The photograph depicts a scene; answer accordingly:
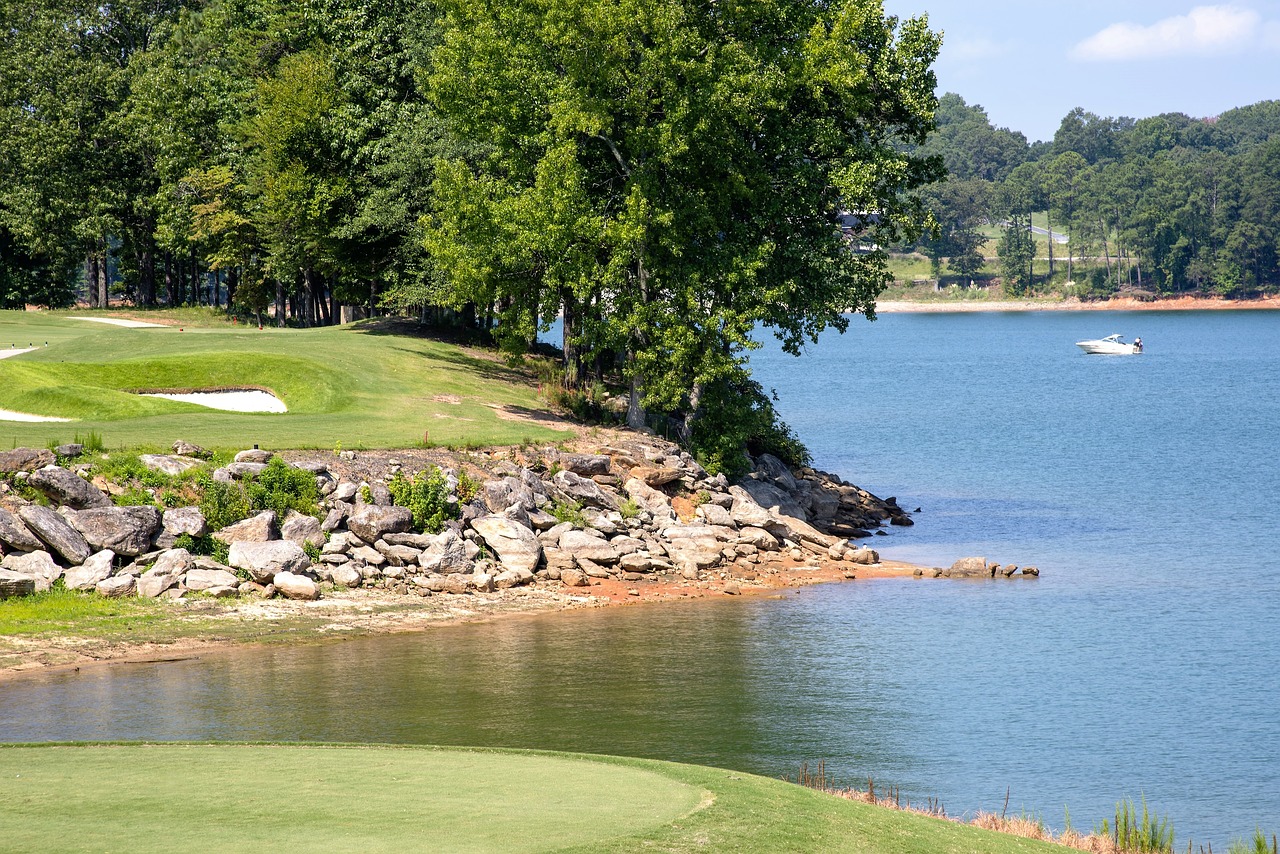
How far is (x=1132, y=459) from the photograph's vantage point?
66.2 metres

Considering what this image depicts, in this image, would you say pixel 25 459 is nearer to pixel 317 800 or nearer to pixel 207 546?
pixel 207 546

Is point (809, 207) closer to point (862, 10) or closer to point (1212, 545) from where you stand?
point (862, 10)

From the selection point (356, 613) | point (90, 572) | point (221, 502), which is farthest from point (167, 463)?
point (356, 613)

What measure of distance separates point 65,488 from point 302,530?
5.37m

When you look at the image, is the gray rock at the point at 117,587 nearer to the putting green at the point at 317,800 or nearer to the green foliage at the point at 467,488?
the green foliage at the point at 467,488

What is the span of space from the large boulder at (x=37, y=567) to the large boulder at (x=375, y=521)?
6982 mm

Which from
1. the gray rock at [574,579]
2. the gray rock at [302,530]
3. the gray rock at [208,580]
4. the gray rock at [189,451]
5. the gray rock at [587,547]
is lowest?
the gray rock at [574,579]

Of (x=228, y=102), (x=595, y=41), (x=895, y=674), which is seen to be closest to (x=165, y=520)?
(x=895, y=674)

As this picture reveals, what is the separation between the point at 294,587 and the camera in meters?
30.4

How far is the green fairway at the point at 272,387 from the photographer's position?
121ft

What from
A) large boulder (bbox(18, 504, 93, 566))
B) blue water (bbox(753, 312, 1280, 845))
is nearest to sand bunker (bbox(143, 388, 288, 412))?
large boulder (bbox(18, 504, 93, 566))

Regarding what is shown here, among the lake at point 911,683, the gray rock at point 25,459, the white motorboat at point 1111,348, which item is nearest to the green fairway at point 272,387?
the gray rock at point 25,459

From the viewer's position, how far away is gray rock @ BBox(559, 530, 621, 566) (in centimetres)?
3556

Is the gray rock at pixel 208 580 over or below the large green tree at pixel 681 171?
below
